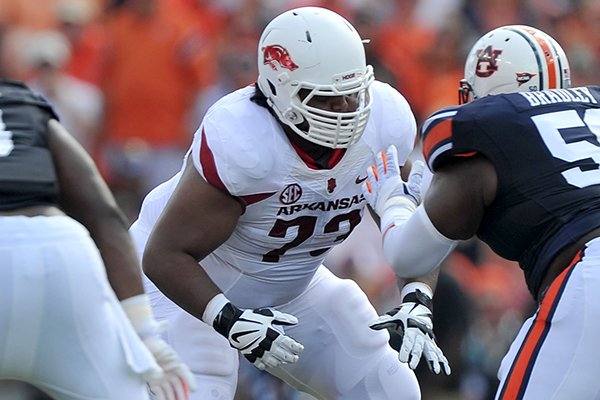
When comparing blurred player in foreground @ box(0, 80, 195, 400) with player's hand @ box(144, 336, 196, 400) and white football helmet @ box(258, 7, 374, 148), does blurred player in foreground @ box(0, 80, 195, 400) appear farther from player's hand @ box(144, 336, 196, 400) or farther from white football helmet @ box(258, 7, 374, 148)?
white football helmet @ box(258, 7, 374, 148)

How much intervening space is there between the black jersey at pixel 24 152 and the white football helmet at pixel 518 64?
159 cm

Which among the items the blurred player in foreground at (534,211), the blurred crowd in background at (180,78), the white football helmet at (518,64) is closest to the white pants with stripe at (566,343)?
the blurred player in foreground at (534,211)

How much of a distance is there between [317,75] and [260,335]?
0.95m

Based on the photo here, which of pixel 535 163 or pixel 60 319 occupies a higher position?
pixel 535 163

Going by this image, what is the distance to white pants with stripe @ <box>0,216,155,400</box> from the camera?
12.5 ft

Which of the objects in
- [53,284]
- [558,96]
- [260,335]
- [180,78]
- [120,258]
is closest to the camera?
→ [53,284]

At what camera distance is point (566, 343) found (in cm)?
420

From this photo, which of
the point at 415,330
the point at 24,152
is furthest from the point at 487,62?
the point at 24,152

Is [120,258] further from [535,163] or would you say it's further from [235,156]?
[535,163]

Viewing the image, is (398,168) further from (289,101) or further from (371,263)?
(371,263)

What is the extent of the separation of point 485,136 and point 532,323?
615 millimetres

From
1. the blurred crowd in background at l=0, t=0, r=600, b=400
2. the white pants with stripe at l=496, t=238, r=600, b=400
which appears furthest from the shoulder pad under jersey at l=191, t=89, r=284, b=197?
the blurred crowd in background at l=0, t=0, r=600, b=400

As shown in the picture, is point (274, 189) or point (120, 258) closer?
point (120, 258)

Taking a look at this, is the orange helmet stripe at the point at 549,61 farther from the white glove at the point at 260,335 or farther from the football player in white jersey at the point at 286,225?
the white glove at the point at 260,335
